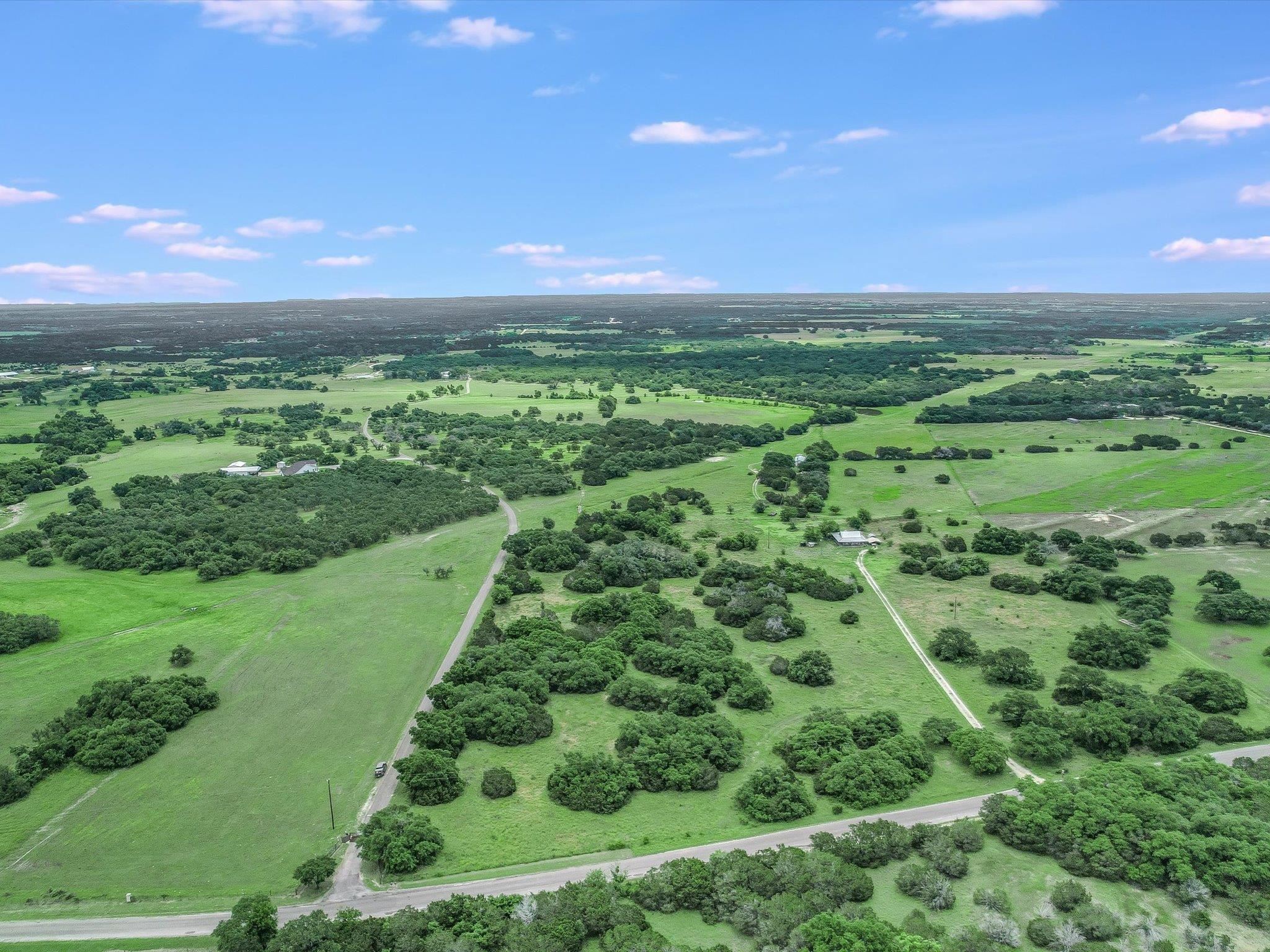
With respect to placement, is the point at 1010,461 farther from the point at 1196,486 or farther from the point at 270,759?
the point at 270,759

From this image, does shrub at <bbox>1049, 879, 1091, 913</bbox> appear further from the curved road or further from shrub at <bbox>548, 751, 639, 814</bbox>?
the curved road

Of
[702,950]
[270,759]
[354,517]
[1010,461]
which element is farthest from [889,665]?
[1010,461]

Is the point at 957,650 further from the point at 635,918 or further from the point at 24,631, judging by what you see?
the point at 24,631

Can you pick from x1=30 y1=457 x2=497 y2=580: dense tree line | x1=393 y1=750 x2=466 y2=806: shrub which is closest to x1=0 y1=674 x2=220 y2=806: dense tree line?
x1=393 y1=750 x2=466 y2=806: shrub

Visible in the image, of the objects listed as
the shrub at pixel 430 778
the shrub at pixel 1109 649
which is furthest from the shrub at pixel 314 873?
the shrub at pixel 1109 649

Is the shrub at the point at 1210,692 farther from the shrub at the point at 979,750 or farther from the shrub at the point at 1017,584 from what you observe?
the shrub at the point at 1017,584
